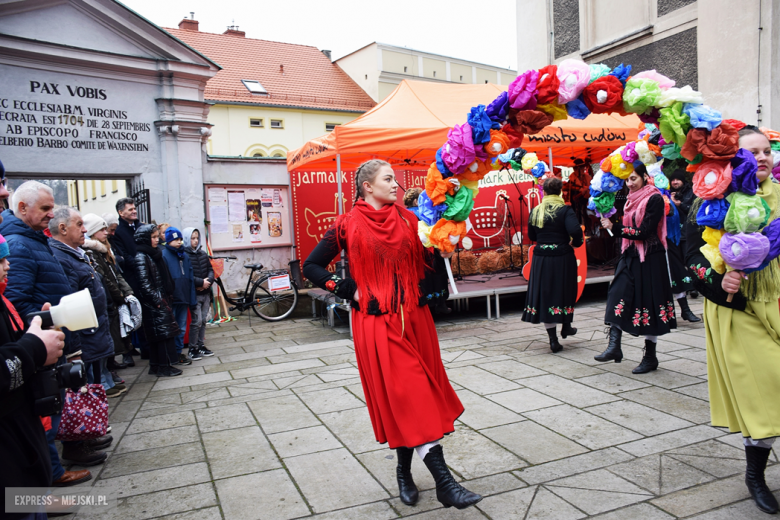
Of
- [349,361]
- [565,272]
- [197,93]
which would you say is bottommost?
[349,361]

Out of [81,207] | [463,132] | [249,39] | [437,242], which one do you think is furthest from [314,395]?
[249,39]

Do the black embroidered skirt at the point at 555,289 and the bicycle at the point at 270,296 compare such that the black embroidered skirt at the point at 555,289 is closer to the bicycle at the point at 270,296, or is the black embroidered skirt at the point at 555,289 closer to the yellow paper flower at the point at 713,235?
the yellow paper flower at the point at 713,235

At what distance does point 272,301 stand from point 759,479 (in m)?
7.73

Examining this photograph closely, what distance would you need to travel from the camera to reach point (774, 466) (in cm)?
300

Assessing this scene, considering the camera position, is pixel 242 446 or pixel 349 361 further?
pixel 349 361

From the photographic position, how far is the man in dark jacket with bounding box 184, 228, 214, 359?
6.66 metres

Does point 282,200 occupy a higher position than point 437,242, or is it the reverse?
point 282,200

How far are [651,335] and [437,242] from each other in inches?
113

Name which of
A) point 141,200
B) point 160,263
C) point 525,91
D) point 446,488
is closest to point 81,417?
point 446,488

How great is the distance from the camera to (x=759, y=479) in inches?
103

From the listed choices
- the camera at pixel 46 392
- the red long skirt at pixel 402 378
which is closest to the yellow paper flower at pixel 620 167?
the red long skirt at pixel 402 378

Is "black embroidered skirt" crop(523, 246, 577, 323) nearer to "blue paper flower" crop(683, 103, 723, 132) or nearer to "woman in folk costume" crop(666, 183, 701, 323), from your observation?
"woman in folk costume" crop(666, 183, 701, 323)

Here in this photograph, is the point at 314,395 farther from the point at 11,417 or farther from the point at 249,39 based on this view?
the point at 249,39

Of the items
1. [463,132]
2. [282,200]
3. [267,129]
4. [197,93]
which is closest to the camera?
[463,132]
